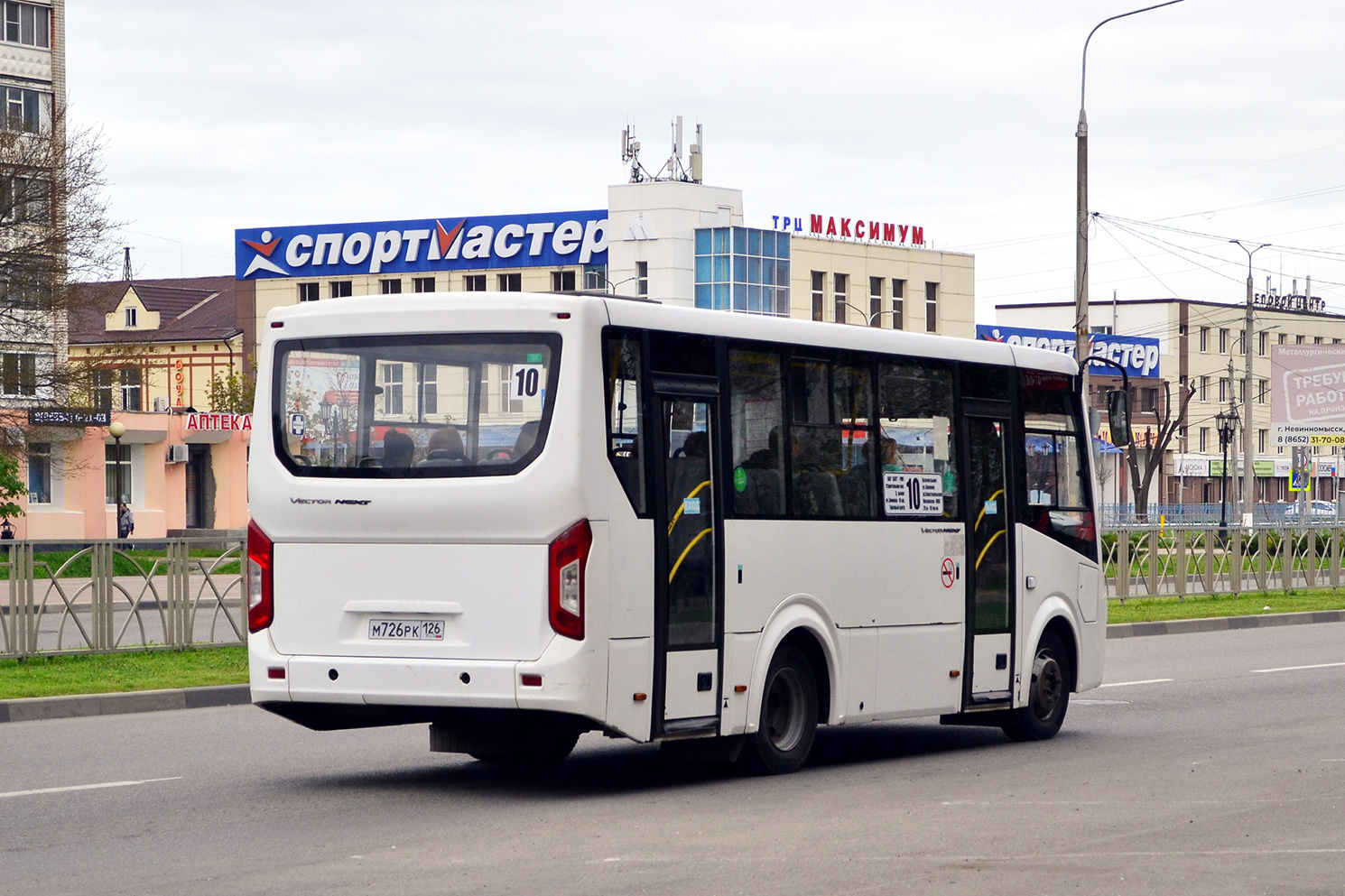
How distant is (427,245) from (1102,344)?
1401 inches

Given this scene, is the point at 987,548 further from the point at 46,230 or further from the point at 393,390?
the point at 46,230

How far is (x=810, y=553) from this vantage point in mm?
11625

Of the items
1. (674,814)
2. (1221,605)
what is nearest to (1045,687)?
(674,814)

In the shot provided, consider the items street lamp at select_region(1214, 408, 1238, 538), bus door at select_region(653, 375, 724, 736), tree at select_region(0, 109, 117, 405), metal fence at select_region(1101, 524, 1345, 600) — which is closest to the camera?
bus door at select_region(653, 375, 724, 736)

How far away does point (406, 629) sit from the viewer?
10344 mm

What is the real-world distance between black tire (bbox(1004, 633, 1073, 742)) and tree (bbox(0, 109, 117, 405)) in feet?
124

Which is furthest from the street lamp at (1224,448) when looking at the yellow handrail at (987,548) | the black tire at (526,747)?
the black tire at (526,747)

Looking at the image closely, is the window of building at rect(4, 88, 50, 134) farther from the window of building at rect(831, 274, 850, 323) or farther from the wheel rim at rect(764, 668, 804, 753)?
the wheel rim at rect(764, 668, 804, 753)

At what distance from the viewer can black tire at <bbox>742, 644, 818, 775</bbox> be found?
11.4 m

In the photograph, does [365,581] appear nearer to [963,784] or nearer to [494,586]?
[494,586]

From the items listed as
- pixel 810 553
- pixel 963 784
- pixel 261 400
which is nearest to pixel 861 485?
pixel 810 553

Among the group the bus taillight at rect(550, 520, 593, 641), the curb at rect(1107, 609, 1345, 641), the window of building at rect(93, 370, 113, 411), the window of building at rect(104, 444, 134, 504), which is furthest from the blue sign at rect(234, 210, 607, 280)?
the bus taillight at rect(550, 520, 593, 641)

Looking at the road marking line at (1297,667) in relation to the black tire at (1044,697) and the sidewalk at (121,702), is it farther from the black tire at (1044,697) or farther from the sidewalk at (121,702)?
the sidewalk at (121,702)

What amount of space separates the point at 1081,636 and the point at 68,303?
3797cm
